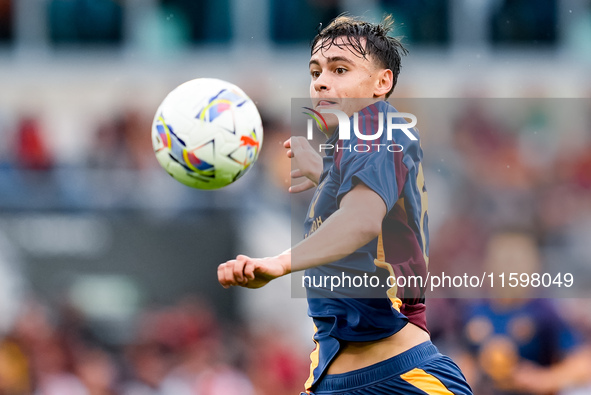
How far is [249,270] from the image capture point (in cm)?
328

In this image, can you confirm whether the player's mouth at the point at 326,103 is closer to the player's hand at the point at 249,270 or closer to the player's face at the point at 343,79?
Result: the player's face at the point at 343,79

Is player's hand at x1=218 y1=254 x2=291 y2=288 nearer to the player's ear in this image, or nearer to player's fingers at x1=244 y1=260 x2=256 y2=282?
player's fingers at x1=244 y1=260 x2=256 y2=282

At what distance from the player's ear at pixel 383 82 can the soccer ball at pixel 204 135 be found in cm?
75

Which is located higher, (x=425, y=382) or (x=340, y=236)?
(x=340, y=236)

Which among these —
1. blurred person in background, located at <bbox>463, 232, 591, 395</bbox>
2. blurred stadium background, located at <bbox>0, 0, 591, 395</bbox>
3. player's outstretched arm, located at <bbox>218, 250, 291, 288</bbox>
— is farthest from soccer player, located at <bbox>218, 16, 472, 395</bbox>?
blurred stadium background, located at <bbox>0, 0, 591, 395</bbox>

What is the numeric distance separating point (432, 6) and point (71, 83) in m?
6.02

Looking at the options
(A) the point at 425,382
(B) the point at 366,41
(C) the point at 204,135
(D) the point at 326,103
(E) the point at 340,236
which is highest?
(B) the point at 366,41

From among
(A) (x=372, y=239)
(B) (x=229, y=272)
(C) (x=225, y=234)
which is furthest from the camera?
(C) (x=225, y=234)

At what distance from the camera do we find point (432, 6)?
1453cm

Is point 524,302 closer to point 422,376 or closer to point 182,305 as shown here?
point 422,376

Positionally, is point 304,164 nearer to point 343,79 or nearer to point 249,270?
point 343,79

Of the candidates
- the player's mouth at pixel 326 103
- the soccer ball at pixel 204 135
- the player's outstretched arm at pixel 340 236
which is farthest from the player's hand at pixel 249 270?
the soccer ball at pixel 204 135

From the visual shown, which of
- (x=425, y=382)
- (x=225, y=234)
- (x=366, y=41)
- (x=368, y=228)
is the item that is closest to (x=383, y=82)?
(x=366, y=41)

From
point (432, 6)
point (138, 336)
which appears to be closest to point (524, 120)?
point (432, 6)
